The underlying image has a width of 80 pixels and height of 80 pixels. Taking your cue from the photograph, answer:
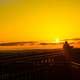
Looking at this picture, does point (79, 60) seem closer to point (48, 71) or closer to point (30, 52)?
point (48, 71)

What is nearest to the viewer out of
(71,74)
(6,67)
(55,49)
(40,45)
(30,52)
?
(71,74)

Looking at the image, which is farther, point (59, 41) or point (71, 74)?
point (59, 41)

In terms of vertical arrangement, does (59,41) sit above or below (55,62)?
above

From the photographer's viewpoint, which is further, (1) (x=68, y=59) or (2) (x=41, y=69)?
(2) (x=41, y=69)

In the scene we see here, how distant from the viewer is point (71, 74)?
1823 mm

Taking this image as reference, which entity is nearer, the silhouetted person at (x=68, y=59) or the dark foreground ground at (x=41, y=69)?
the silhouetted person at (x=68, y=59)

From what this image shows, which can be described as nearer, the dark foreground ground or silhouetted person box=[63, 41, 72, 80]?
silhouetted person box=[63, 41, 72, 80]

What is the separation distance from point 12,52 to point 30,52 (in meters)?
0.23

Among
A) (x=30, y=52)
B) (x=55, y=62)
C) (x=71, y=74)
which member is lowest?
(x=71, y=74)

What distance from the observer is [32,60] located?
Result: 185 centimetres

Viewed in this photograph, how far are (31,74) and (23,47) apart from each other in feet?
1.97

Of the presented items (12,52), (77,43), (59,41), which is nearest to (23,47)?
(12,52)

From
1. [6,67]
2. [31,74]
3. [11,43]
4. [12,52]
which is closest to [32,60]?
[31,74]

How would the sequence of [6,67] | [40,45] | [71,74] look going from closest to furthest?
[71,74] < [6,67] < [40,45]
